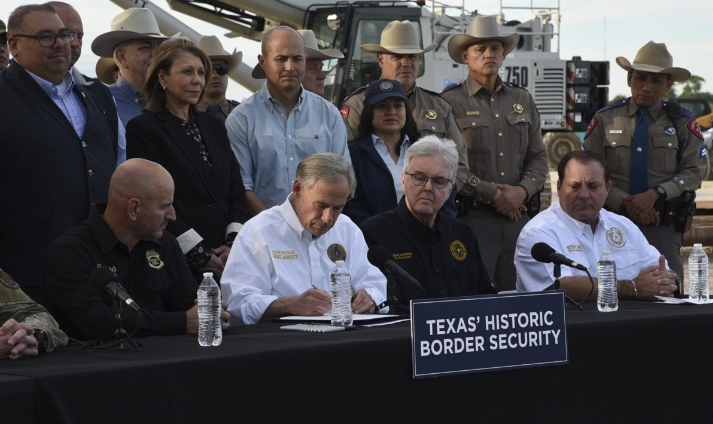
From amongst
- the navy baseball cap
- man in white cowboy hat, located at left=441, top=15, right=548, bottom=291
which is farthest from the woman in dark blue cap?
man in white cowboy hat, located at left=441, top=15, right=548, bottom=291

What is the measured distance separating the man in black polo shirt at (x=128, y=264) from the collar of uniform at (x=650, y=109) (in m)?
3.58

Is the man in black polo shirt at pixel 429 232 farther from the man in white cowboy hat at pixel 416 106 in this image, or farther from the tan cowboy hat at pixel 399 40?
the tan cowboy hat at pixel 399 40

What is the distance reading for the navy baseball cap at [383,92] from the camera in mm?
5715

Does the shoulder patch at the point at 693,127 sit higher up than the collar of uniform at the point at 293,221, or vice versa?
the shoulder patch at the point at 693,127

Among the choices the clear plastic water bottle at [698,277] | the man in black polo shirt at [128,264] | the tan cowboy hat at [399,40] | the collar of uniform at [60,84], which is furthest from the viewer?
the tan cowboy hat at [399,40]

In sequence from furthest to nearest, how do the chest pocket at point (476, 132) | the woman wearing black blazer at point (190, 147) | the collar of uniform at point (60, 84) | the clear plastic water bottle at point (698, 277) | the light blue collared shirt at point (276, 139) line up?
the chest pocket at point (476, 132), the light blue collared shirt at point (276, 139), the woman wearing black blazer at point (190, 147), the collar of uniform at point (60, 84), the clear plastic water bottle at point (698, 277)

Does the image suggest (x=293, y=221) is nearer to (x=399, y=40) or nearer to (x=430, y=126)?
(x=430, y=126)

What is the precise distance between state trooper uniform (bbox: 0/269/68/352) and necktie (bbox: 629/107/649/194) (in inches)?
165

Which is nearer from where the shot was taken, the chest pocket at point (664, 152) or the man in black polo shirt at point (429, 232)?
the man in black polo shirt at point (429, 232)

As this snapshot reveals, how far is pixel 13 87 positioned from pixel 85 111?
360 mm

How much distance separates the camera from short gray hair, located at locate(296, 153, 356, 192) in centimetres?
435

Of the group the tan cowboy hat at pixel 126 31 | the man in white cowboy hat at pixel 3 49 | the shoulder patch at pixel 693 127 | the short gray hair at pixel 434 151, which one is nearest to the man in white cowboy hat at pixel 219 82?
the tan cowboy hat at pixel 126 31

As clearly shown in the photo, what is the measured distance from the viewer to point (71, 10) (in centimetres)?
547

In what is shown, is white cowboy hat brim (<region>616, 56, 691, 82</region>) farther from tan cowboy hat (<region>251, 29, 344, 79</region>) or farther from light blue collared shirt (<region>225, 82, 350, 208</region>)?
light blue collared shirt (<region>225, 82, 350, 208</region>)
